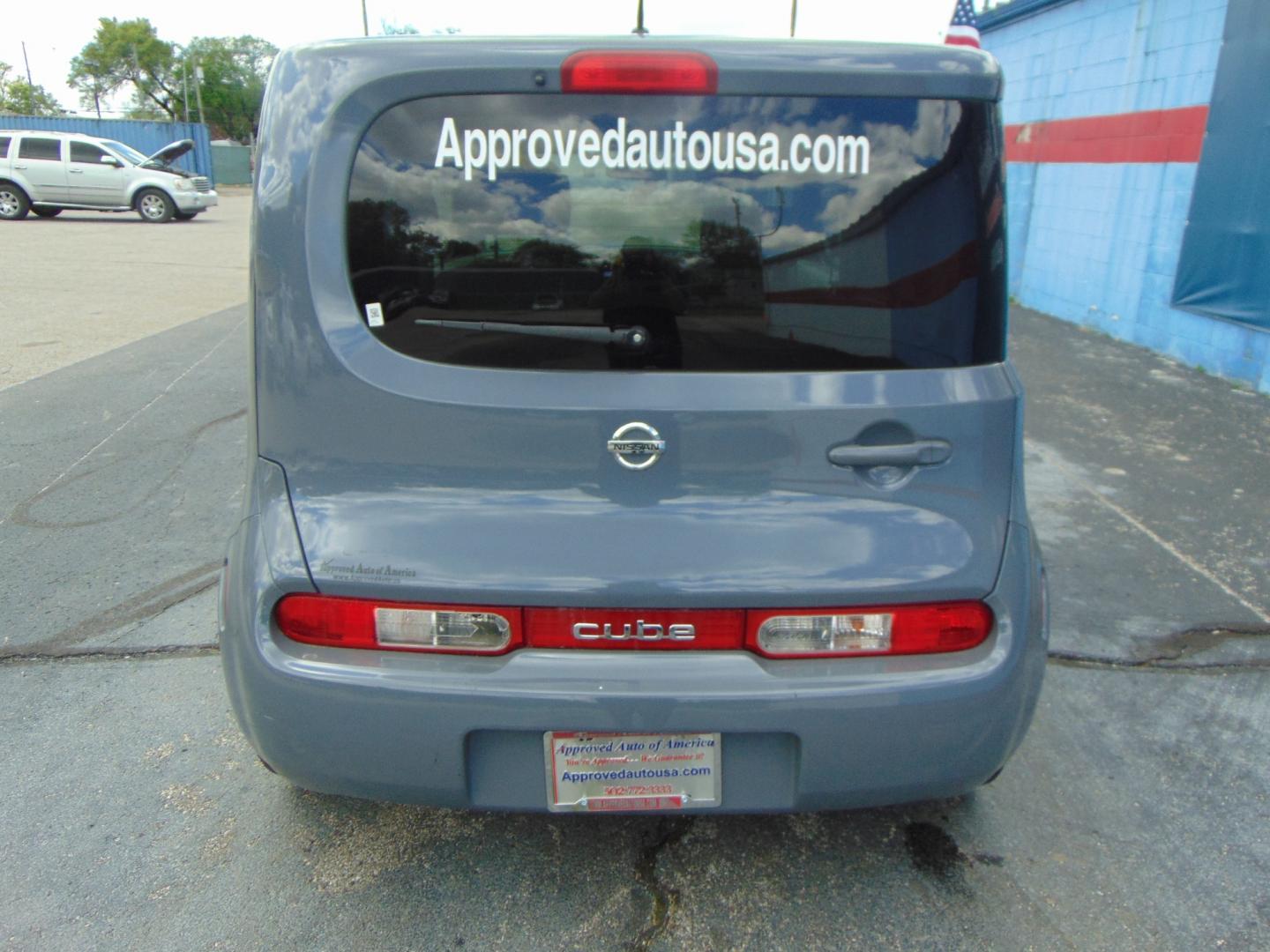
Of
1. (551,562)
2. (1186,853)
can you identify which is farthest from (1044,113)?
(551,562)

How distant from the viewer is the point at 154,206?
21516 mm

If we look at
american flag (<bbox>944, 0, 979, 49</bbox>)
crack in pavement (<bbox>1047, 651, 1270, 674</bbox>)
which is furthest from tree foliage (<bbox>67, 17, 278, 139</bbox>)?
Result: crack in pavement (<bbox>1047, 651, 1270, 674</bbox>)

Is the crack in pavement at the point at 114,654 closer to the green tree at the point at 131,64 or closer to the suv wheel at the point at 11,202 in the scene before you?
the suv wheel at the point at 11,202

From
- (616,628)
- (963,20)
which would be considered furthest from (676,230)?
(963,20)

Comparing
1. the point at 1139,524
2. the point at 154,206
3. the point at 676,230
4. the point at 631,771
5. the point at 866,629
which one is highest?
the point at 676,230

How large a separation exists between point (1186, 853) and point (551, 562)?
1.90 m

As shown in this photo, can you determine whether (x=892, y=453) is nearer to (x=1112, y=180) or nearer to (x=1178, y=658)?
(x=1178, y=658)

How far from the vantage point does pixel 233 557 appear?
7.29ft

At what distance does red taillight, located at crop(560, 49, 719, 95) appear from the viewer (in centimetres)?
195

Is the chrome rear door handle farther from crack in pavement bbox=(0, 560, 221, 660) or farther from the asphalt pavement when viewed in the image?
crack in pavement bbox=(0, 560, 221, 660)

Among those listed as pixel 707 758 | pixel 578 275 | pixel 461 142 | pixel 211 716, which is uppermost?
pixel 461 142

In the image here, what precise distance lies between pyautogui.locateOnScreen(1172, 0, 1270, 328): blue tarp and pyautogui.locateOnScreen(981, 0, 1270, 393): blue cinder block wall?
8.3 inches

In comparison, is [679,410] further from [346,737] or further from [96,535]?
[96,535]

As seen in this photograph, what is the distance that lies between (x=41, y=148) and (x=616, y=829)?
2342 centimetres
